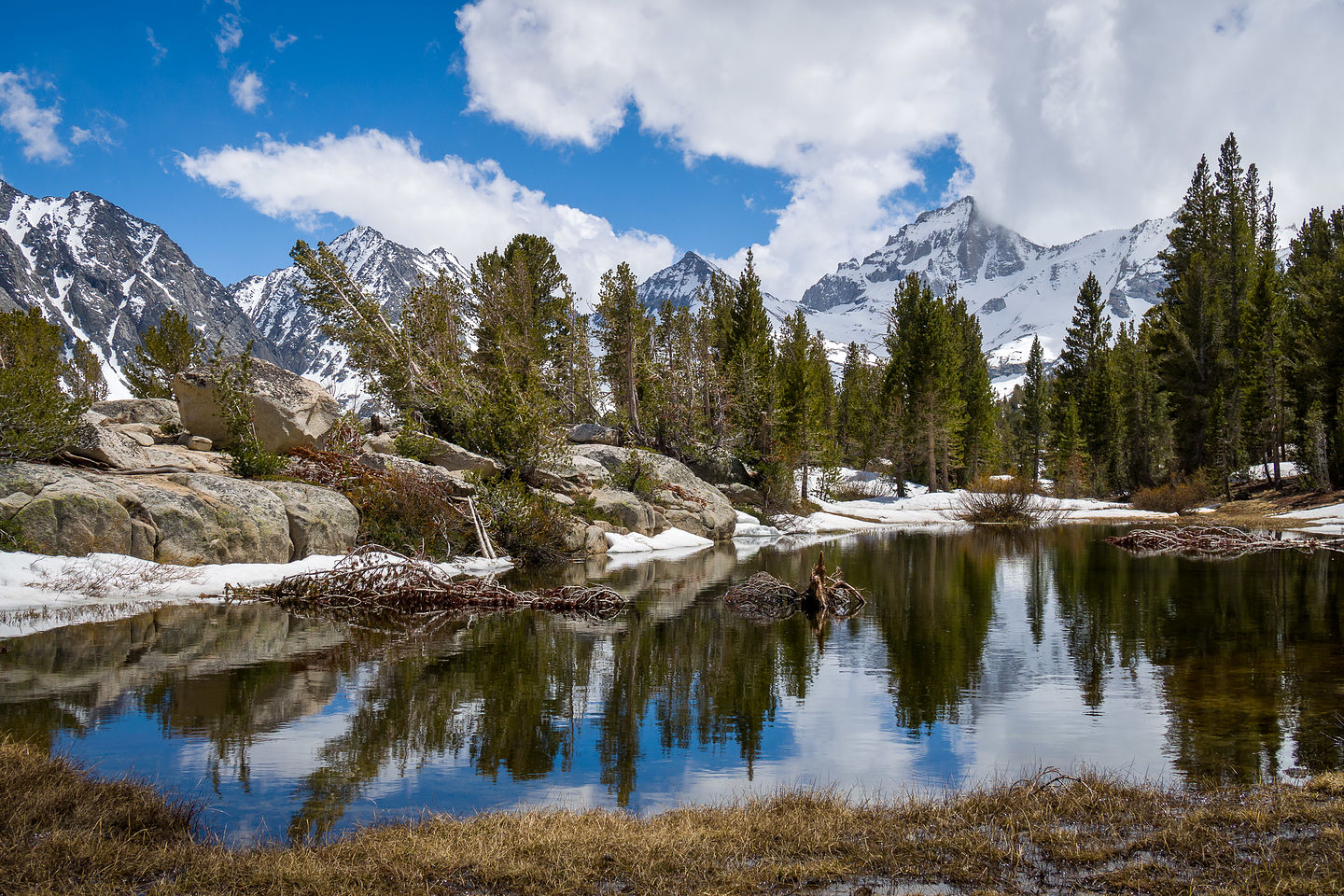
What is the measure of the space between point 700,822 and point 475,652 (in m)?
6.98

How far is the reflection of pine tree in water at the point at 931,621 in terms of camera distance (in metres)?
9.76

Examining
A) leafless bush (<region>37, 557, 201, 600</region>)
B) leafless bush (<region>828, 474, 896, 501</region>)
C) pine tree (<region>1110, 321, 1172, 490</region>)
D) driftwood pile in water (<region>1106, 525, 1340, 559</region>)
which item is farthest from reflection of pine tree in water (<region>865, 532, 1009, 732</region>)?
pine tree (<region>1110, 321, 1172, 490</region>)

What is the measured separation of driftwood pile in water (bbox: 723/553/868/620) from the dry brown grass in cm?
1005

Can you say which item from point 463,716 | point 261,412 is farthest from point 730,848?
point 261,412

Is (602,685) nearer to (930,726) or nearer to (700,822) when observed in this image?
(930,726)

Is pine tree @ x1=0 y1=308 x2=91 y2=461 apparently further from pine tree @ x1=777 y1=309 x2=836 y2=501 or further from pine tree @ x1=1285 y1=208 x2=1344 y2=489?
pine tree @ x1=1285 y1=208 x2=1344 y2=489

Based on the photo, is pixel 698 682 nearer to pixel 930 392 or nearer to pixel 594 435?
pixel 594 435

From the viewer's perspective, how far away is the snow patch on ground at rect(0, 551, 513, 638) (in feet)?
43.3

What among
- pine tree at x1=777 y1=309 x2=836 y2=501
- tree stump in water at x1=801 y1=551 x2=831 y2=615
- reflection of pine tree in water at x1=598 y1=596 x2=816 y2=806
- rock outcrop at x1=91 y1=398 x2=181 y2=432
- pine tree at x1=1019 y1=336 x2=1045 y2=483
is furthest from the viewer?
pine tree at x1=1019 y1=336 x2=1045 y2=483

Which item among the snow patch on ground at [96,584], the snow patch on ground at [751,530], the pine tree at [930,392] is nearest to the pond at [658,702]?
the snow patch on ground at [96,584]

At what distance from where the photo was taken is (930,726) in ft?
28.0

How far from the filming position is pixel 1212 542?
2764 cm

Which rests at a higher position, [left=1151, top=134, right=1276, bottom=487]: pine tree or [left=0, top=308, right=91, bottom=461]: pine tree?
[left=1151, top=134, right=1276, bottom=487]: pine tree

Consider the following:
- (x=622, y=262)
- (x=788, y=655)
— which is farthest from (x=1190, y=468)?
(x=788, y=655)
